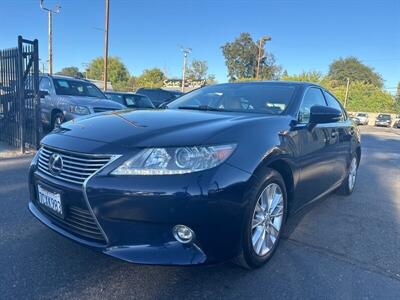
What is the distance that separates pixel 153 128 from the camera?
2635mm

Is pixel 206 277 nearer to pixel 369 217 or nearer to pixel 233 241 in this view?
pixel 233 241

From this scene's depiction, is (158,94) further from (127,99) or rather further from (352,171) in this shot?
(352,171)

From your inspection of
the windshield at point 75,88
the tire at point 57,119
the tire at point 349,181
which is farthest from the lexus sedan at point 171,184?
the windshield at point 75,88

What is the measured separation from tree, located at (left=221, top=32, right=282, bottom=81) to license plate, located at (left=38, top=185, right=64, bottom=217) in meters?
63.2

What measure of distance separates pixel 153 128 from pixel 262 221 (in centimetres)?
115

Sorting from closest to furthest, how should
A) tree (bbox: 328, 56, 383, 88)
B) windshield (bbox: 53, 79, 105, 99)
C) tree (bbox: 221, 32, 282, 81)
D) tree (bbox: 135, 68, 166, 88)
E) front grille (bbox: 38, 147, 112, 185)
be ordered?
front grille (bbox: 38, 147, 112, 185), windshield (bbox: 53, 79, 105, 99), tree (bbox: 221, 32, 282, 81), tree (bbox: 135, 68, 166, 88), tree (bbox: 328, 56, 383, 88)

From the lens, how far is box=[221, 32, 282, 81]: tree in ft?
210

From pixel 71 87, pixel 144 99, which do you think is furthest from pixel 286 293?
pixel 144 99

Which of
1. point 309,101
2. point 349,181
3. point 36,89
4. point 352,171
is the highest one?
point 309,101

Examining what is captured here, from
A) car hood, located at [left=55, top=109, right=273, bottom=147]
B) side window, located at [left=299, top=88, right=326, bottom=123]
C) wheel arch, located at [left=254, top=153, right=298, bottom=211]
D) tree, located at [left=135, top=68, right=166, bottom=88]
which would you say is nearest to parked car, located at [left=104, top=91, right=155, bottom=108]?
side window, located at [left=299, top=88, right=326, bottom=123]

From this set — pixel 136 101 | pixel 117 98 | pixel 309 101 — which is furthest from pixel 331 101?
pixel 117 98

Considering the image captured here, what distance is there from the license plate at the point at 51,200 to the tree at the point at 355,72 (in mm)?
82350

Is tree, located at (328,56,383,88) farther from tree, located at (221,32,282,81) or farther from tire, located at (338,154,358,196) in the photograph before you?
tire, located at (338,154,358,196)

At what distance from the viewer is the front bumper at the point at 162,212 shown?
221 centimetres
